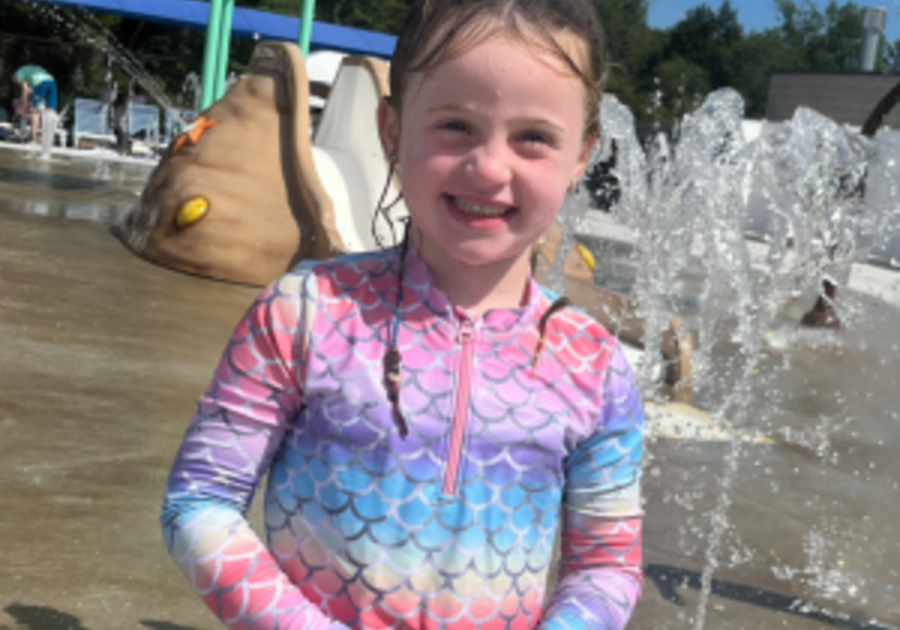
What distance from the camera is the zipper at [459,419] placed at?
121 cm

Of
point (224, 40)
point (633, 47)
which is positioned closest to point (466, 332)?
point (224, 40)

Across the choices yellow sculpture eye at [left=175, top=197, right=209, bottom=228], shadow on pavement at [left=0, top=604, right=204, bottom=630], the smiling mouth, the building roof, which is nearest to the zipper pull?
the smiling mouth

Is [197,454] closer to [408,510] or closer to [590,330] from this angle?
[408,510]

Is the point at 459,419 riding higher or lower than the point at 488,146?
lower

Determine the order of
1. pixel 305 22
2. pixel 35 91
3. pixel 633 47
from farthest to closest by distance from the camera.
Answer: pixel 633 47 < pixel 35 91 < pixel 305 22

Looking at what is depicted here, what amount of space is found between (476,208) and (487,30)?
0.20 m

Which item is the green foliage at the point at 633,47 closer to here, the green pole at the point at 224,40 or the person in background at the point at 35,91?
the person in background at the point at 35,91

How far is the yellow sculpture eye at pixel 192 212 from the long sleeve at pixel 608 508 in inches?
233

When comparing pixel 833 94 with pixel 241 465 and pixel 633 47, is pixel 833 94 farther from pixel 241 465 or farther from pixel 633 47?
pixel 633 47

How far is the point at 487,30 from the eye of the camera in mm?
1229

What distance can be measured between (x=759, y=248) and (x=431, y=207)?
57.3 ft

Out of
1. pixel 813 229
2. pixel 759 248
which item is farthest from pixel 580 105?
pixel 759 248

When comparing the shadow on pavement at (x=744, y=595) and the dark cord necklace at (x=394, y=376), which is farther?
the shadow on pavement at (x=744, y=595)

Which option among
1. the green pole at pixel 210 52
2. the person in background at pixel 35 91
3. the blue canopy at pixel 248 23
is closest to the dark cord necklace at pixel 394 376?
the green pole at pixel 210 52
